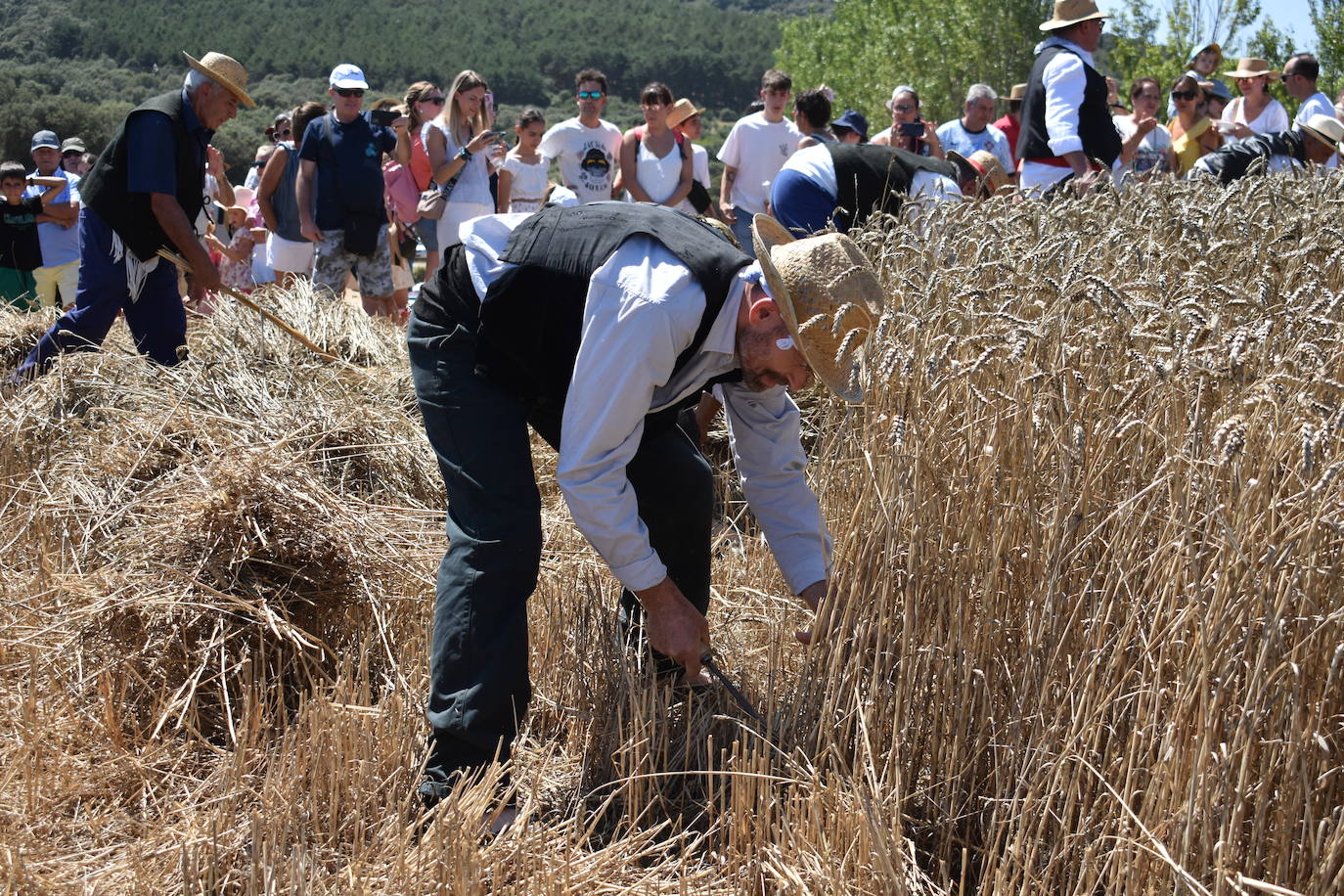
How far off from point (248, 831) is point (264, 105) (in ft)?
148

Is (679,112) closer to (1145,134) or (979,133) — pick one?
(979,133)

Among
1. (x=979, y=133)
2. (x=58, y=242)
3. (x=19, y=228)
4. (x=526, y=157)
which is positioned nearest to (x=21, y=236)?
(x=19, y=228)

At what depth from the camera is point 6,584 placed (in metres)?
3.45

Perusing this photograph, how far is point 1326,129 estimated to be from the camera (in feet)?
22.5

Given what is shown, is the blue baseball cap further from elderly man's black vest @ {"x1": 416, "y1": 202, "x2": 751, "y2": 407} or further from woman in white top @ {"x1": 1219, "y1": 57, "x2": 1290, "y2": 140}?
elderly man's black vest @ {"x1": 416, "y1": 202, "x2": 751, "y2": 407}

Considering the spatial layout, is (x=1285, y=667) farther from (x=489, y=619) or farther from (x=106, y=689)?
(x=106, y=689)

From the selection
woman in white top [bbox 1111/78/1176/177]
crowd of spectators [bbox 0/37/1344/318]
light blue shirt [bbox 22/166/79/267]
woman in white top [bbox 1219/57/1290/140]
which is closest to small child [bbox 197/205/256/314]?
crowd of spectators [bbox 0/37/1344/318]

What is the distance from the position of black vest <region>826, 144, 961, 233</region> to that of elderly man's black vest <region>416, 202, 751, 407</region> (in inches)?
106

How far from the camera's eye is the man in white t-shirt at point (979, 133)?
799cm

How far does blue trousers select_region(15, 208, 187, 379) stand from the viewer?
5.01 m

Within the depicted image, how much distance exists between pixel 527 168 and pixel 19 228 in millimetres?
3422

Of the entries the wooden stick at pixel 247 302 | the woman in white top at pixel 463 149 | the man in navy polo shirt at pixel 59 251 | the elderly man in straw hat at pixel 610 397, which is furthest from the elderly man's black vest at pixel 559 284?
the man in navy polo shirt at pixel 59 251

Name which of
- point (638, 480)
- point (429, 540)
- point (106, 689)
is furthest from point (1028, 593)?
point (106, 689)

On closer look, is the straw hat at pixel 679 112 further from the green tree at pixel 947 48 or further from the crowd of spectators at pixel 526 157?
the green tree at pixel 947 48
